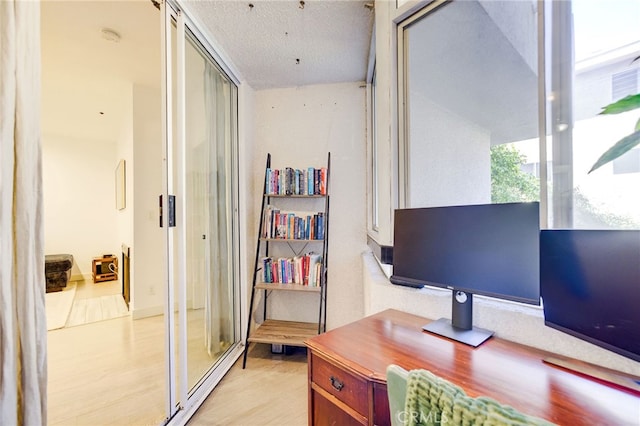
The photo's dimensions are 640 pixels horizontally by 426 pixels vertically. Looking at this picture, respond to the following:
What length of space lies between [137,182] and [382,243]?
2.94 metres

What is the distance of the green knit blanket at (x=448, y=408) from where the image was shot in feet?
1.35

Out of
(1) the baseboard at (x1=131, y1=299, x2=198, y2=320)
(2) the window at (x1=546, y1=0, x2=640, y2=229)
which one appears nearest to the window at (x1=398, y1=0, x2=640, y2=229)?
(2) the window at (x1=546, y1=0, x2=640, y2=229)

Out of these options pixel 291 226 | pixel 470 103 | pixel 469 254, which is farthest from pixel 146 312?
pixel 470 103

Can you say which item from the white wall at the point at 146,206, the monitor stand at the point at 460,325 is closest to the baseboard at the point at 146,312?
the white wall at the point at 146,206

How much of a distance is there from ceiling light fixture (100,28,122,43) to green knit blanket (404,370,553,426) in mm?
2877

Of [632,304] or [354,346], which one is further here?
Answer: [354,346]

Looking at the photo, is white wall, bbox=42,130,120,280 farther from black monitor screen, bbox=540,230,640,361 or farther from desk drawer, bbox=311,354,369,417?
black monitor screen, bbox=540,230,640,361

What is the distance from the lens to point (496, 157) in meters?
1.30

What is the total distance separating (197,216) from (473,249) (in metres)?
1.63

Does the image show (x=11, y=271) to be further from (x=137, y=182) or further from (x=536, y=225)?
(x=137, y=182)

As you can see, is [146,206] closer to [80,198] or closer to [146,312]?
[146,312]

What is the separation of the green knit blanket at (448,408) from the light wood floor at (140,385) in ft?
4.46

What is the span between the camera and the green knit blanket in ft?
1.35

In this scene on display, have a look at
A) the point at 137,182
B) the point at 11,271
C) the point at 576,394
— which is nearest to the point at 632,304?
the point at 576,394
